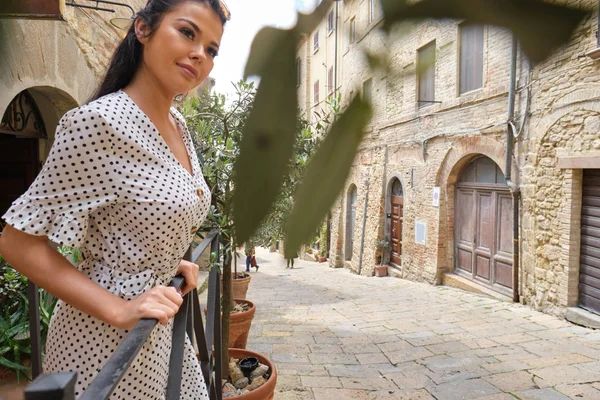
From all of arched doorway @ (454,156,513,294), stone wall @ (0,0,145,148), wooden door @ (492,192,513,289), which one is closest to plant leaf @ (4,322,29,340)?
stone wall @ (0,0,145,148)

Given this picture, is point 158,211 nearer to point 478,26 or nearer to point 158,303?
point 158,303

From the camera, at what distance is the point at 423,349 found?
141 inches

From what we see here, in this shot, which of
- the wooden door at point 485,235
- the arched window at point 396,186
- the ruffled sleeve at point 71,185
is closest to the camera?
the arched window at point 396,186

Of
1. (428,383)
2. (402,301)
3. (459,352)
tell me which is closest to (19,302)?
(428,383)

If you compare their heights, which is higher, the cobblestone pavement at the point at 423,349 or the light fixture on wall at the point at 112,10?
the light fixture on wall at the point at 112,10

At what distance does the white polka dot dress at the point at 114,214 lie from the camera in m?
0.65

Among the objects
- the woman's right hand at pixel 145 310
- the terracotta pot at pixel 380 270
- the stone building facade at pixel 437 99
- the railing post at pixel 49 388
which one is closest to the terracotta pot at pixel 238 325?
the woman's right hand at pixel 145 310

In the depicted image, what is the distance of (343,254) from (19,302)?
2.10 m

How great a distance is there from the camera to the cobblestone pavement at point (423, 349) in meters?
2.79

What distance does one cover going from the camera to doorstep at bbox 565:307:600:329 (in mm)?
3762

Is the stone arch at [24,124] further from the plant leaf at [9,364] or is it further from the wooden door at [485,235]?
the wooden door at [485,235]

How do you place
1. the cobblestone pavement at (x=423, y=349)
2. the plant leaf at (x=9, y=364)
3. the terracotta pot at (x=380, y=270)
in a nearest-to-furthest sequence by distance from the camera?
the plant leaf at (x=9, y=364) → the cobblestone pavement at (x=423, y=349) → the terracotta pot at (x=380, y=270)

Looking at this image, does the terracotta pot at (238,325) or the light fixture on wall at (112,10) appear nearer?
the light fixture on wall at (112,10)

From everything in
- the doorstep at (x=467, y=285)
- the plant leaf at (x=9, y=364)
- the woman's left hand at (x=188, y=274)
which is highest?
the woman's left hand at (x=188, y=274)
